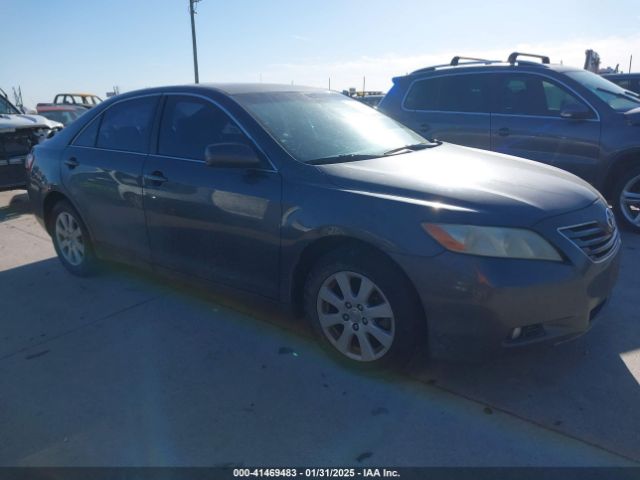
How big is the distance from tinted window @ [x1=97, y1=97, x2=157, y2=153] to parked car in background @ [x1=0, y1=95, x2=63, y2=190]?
4.22m

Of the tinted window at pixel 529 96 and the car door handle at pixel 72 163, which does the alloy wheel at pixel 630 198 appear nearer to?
Answer: the tinted window at pixel 529 96

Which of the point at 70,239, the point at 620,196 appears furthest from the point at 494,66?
the point at 70,239

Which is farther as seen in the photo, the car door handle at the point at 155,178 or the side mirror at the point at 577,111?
the side mirror at the point at 577,111

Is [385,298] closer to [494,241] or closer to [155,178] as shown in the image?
[494,241]

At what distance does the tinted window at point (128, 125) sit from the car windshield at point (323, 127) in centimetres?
87

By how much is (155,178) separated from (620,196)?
4.71 metres

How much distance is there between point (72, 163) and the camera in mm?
4438

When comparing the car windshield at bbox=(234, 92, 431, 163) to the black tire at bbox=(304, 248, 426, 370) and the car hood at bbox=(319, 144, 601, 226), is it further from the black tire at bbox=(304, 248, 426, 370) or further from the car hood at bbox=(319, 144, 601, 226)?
the black tire at bbox=(304, 248, 426, 370)

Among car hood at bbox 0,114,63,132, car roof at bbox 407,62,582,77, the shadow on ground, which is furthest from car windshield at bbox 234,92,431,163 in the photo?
car hood at bbox 0,114,63,132

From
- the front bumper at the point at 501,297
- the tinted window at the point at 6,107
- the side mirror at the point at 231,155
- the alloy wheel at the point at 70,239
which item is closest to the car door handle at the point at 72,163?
the alloy wheel at the point at 70,239

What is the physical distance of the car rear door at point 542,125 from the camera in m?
5.63

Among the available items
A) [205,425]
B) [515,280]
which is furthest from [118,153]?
[515,280]

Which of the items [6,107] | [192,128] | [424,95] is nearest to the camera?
[192,128]

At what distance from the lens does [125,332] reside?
3629 mm
